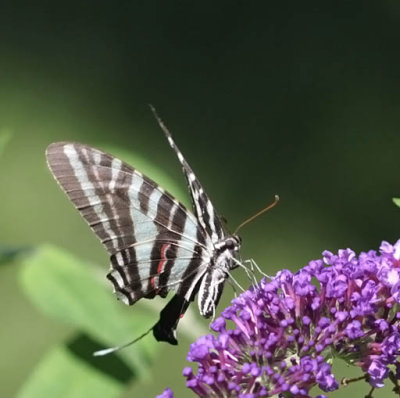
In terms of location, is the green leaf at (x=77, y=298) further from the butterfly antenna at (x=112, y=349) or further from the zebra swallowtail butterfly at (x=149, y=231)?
the zebra swallowtail butterfly at (x=149, y=231)

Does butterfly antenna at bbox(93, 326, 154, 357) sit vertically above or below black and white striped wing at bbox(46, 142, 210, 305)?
below

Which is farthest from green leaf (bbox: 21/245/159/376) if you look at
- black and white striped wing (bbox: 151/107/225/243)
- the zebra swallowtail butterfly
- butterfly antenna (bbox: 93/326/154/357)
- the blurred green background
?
the blurred green background

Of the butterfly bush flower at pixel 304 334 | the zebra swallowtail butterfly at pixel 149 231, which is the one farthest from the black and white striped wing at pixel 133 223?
the butterfly bush flower at pixel 304 334

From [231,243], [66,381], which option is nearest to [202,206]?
[231,243]

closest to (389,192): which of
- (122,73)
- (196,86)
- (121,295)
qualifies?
(196,86)

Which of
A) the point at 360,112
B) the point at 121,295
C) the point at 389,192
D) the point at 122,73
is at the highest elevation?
the point at 122,73

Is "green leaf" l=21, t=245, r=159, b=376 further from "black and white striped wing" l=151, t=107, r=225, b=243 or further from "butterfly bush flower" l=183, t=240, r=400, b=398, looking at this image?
"black and white striped wing" l=151, t=107, r=225, b=243

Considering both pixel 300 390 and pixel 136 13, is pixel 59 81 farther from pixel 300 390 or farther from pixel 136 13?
pixel 300 390
